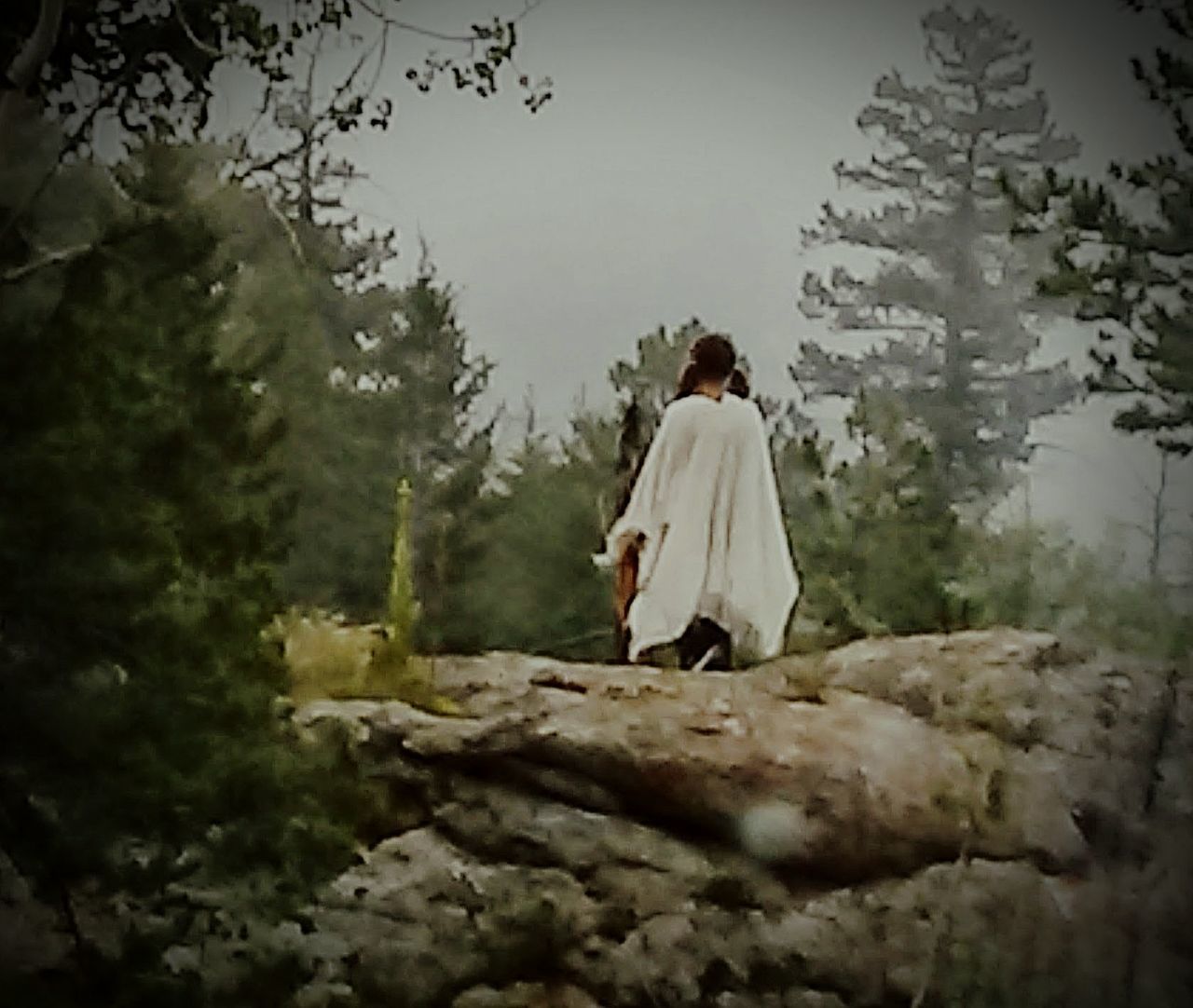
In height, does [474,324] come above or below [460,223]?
below

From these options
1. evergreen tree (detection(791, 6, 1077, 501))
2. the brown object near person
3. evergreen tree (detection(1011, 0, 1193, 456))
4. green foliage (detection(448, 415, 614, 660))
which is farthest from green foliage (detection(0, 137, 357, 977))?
A: evergreen tree (detection(1011, 0, 1193, 456))

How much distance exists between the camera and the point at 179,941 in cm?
204

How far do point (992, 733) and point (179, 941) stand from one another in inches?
40.2

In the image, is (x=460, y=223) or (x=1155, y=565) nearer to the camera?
(x=1155, y=565)

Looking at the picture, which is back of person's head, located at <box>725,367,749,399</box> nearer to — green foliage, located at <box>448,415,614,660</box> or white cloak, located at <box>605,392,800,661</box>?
white cloak, located at <box>605,392,800,661</box>

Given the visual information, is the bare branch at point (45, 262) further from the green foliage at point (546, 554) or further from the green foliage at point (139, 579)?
the green foliage at point (546, 554)

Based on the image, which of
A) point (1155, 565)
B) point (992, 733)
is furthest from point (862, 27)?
point (992, 733)

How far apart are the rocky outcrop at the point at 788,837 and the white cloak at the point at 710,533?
67 mm

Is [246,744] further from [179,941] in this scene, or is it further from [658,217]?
[658,217]

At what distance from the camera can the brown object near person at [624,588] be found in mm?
2105

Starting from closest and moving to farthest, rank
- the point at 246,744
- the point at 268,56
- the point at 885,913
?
the point at 885,913
the point at 246,744
the point at 268,56

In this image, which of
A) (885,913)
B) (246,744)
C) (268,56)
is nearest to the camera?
(885,913)

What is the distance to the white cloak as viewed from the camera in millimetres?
2104

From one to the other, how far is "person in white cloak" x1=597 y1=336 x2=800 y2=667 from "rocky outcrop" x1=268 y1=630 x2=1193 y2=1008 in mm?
65
